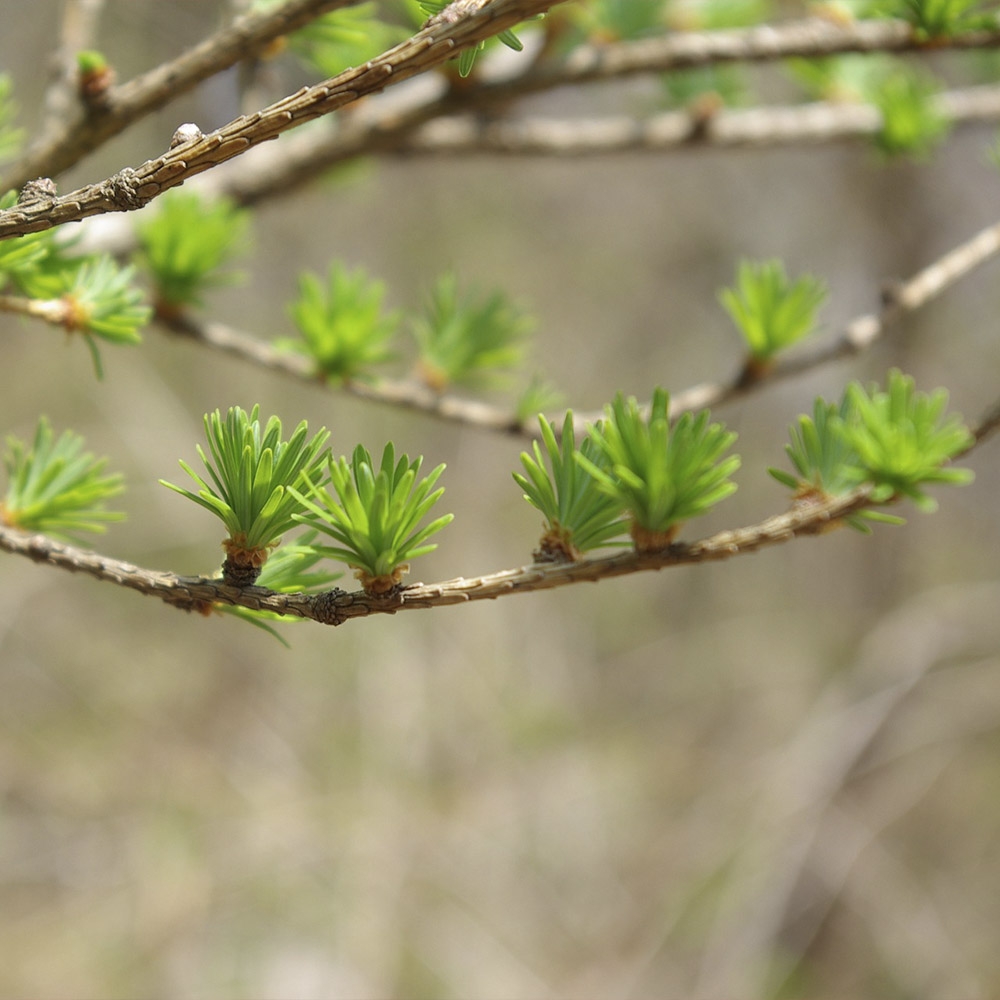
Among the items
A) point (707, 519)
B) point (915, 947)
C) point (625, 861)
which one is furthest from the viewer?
point (707, 519)

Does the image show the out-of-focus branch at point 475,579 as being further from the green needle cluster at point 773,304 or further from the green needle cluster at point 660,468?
the green needle cluster at point 773,304

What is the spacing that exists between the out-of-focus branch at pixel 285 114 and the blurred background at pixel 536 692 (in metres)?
0.57

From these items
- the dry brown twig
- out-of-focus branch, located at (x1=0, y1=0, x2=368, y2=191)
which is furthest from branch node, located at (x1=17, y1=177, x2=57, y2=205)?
out-of-focus branch, located at (x1=0, y1=0, x2=368, y2=191)

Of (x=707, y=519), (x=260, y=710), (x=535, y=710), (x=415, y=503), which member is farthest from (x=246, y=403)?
(x=415, y=503)

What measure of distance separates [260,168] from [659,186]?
1.73 metres

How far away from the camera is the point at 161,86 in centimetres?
27

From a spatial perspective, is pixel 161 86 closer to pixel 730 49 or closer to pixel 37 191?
pixel 37 191

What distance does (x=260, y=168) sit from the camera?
1.57ft

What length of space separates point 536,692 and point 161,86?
151 cm

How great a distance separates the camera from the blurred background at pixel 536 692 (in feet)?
3.90

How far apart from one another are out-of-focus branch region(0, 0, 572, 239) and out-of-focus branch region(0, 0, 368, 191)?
0.31ft

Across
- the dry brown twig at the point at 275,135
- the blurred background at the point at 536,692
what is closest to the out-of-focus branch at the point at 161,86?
the dry brown twig at the point at 275,135

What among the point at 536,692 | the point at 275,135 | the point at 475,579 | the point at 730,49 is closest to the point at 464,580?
the point at 475,579

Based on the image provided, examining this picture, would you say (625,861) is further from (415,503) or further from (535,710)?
(415,503)
